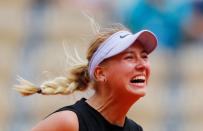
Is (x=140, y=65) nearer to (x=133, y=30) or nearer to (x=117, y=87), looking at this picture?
(x=117, y=87)

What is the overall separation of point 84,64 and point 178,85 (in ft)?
12.1

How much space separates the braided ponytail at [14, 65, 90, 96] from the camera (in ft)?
12.4

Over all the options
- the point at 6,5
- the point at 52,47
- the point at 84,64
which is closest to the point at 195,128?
the point at 52,47

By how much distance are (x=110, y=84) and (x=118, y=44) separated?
20 cm

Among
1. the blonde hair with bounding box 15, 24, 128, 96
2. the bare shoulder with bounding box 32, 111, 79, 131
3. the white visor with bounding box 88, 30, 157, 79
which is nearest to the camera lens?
the bare shoulder with bounding box 32, 111, 79, 131

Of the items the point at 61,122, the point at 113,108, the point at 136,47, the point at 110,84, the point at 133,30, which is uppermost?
the point at 133,30

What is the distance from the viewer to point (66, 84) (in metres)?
3.78

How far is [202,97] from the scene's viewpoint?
7578 millimetres

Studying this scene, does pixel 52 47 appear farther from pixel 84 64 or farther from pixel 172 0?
pixel 84 64

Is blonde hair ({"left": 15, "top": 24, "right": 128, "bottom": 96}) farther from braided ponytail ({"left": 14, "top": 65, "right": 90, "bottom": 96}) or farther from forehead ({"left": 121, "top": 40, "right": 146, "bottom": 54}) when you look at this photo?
forehead ({"left": 121, "top": 40, "right": 146, "bottom": 54})

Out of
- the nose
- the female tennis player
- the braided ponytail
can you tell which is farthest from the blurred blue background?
the nose

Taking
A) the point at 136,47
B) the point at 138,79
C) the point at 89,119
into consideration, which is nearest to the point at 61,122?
the point at 89,119

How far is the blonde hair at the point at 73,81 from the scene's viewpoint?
3736mm

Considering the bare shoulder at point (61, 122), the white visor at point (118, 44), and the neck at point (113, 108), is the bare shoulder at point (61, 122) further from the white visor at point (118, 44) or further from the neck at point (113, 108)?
the white visor at point (118, 44)
